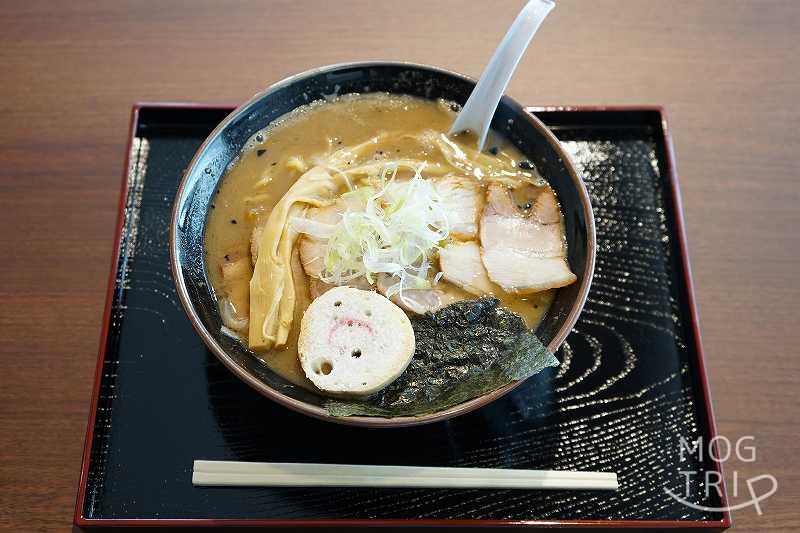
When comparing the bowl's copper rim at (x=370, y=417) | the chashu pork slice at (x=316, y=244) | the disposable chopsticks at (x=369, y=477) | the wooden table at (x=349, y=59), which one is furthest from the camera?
the wooden table at (x=349, y=59)

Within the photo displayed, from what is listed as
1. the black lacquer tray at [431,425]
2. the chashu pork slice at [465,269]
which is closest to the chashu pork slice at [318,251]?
the chashu pork slice at [465,269]

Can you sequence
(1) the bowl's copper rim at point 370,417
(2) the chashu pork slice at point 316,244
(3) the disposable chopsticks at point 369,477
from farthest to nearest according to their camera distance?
1. (2) the chashu pork slice at point 316,244
2. (3) the disposable chopsticks at point 369,477
3. (1) the bowl's copper rim at point 370,417

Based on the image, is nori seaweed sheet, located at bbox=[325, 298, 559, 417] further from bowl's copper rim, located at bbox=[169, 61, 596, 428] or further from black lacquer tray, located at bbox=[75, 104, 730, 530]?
black lacquer tray, located at bbox=[75, 104, 730, 530]

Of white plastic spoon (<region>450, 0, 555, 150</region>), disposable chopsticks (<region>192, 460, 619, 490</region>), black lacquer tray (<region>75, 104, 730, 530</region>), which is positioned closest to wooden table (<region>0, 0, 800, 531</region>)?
black lacquer tray (<region>75, 104, 730, 530</region>)

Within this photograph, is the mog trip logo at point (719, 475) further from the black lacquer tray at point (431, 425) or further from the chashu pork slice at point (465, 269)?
the chashu pork slice at point (465, 269)

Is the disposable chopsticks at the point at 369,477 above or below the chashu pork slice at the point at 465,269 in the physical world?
below
